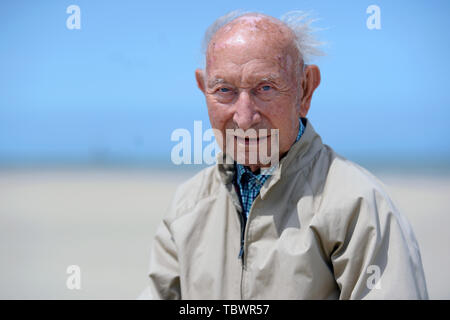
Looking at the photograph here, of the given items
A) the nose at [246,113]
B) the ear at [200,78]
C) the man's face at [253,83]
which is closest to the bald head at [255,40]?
the man's face at [253,83]

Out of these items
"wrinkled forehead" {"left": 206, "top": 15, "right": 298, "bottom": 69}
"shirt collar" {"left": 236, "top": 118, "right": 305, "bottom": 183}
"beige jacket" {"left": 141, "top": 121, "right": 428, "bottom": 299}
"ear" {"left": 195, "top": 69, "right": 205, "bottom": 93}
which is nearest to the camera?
"beige jacket" {"left": 141, "top": 121, "right": 428, "bottom": 299}

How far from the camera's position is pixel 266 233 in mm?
1863

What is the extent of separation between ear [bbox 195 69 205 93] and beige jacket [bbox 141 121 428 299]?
35 cm

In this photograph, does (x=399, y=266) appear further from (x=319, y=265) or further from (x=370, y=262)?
(x=319, y=265)

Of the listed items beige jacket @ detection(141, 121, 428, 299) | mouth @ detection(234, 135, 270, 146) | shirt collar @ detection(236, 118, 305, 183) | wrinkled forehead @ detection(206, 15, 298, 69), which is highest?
wrinkled forehead @ detection(206, 15, 298, 69)

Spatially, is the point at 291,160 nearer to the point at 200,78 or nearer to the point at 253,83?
the point at 253,83

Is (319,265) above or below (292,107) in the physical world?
below

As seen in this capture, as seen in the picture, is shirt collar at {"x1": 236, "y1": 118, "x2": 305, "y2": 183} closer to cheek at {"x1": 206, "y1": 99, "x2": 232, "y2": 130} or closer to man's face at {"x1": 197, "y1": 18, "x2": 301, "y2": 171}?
man's face at {"x1": 197, "y1": 18, "x2": 301, "y2": 171}

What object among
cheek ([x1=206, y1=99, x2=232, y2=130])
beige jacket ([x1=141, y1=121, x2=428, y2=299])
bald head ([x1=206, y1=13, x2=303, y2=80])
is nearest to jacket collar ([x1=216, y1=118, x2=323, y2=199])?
beige jacket ([x1=141, y1=121, x2=428, y2=299])

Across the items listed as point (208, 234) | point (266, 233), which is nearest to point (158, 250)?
point (208, 234)

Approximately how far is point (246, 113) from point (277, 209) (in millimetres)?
341

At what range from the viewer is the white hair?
6.47ft

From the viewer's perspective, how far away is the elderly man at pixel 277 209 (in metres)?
1.72
